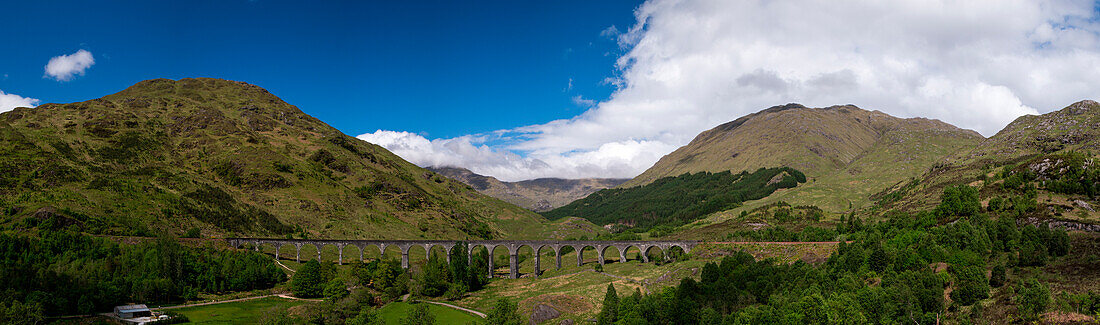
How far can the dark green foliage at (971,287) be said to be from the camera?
178 ft

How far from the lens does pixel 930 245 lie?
69688mm

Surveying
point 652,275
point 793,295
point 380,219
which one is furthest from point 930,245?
point 380,219

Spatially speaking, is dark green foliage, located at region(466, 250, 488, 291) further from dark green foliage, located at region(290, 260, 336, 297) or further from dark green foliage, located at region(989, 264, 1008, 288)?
dark green foliage, located at region(989, 264, 1008, 288)

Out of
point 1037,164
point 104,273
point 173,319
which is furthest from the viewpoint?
point 1037,164

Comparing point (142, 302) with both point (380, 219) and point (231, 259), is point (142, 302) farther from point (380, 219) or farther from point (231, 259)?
point (380, 219)

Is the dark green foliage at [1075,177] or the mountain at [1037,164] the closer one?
the dark green foliage at [1075,177]

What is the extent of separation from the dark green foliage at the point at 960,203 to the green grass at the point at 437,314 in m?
92.1

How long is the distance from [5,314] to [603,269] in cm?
10434

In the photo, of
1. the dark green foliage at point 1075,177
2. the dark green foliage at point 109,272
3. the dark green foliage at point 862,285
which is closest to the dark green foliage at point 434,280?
the dark green foliage at point 109,272

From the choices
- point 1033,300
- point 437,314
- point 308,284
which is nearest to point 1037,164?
point 1033,300

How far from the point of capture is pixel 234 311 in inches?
3078

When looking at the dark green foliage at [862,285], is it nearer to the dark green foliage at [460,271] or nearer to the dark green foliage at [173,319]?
the dark green foliage at [460,271]

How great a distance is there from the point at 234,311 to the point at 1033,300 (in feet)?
328

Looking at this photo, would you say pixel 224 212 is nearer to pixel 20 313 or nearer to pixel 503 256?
pixel 503 256
